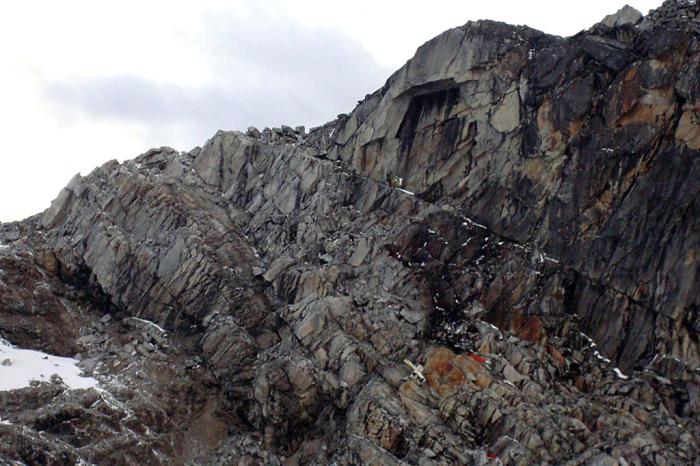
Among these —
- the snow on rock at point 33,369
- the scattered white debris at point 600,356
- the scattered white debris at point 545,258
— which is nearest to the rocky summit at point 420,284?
the scattered white debris at point 600,356

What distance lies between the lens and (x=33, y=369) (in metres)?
34.8

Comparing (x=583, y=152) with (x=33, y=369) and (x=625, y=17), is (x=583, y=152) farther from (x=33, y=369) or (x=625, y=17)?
(x=33, y=369)

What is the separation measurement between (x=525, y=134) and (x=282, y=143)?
60.4ft

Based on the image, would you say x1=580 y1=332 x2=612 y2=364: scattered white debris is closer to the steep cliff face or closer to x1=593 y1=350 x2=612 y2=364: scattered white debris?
x1=593 y1=350 x2=612 y2=364: scattered white debris

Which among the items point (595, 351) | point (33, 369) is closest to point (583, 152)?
point (595, 351)

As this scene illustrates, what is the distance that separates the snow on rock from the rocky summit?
31 centimetres

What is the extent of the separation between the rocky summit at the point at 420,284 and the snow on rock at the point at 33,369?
0.31 m

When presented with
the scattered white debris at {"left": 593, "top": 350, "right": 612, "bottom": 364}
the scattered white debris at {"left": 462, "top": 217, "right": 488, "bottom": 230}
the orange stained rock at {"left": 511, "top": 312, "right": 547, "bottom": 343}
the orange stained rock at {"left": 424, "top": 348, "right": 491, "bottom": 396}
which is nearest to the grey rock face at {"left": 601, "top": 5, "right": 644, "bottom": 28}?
the scattered white debris at {"left": 462, "top": 217, "right": 488, "bottom": 230}

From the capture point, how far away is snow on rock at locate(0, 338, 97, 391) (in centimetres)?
3344

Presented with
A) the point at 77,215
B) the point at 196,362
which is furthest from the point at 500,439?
the point at 77,215

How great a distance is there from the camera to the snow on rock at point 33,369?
110 feet

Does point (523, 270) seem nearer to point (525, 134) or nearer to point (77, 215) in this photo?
point (525, 134)

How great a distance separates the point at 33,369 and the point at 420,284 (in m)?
21.2

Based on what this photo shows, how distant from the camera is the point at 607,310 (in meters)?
31.9
